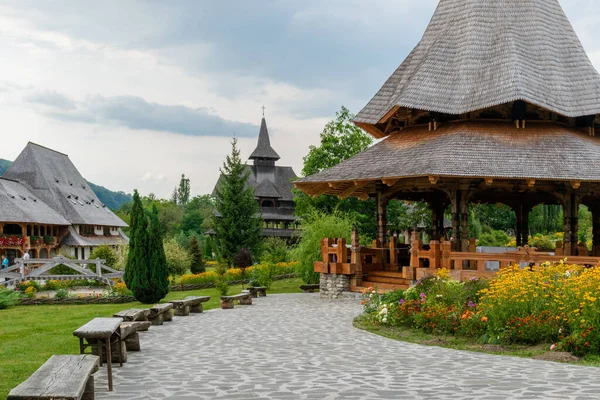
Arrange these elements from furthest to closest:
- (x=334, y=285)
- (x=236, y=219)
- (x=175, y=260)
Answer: (x=236, y=219) < (x=175, y=260) < (x=334, y=285)

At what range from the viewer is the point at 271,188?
55469 millimetres

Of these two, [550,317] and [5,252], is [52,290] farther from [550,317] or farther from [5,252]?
[550,317]

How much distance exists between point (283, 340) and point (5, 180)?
37931 millimetres

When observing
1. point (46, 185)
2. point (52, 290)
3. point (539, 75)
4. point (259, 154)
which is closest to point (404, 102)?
point (539, 75)

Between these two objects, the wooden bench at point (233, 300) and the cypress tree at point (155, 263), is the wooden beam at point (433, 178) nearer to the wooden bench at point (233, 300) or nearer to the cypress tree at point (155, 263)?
the wooden bench at point (233, 300)

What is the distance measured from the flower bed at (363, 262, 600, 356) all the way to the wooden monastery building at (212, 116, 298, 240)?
39.1 m

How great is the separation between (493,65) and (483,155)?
3634 mm

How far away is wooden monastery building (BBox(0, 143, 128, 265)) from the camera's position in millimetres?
40688

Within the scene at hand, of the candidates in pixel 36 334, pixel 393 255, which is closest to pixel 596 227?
pixel 393 255

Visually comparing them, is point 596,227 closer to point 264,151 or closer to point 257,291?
point 257,291

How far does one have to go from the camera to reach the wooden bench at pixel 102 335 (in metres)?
7.54

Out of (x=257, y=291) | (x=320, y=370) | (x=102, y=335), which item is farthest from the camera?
(x=257, y=291)

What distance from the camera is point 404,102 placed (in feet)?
61.5

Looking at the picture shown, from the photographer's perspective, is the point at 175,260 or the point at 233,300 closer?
the point at 233,300
